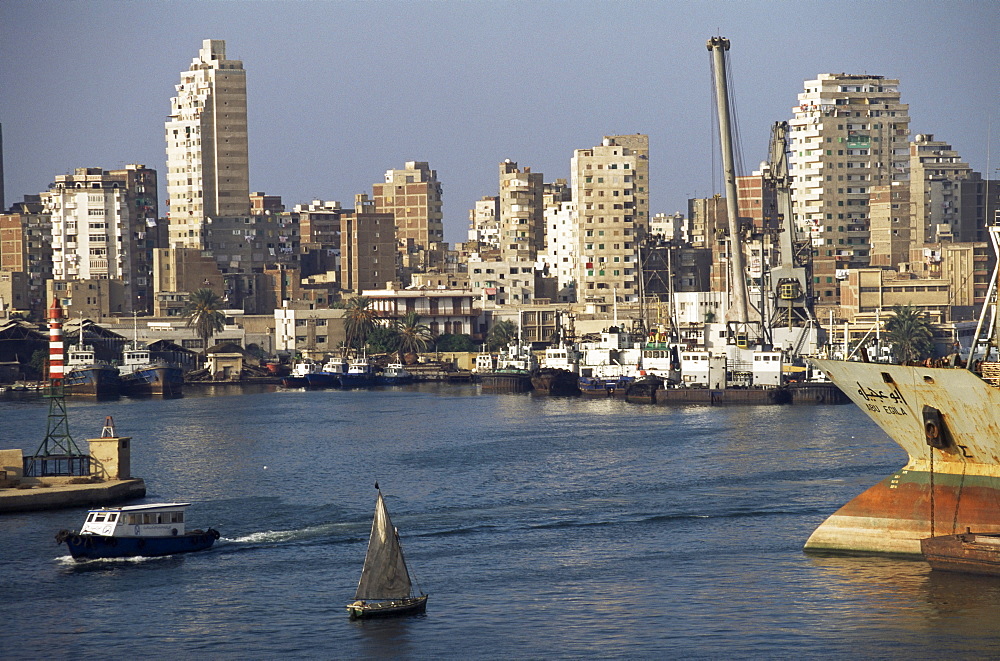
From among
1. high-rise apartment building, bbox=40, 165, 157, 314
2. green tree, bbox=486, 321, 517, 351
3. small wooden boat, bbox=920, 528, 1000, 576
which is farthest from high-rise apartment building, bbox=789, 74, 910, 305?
small wooden boat, bbox=920, 528, 1000, 576

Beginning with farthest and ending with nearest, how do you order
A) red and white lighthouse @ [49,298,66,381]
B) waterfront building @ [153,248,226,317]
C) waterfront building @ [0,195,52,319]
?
waterfront building @ [0,195,52,319], waterfront building @ [153,248,226,317], red and white lighthouse @ [49,298,66,381]

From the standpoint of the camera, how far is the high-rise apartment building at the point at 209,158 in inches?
7702

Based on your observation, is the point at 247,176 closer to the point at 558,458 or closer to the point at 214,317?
the point at 214,317

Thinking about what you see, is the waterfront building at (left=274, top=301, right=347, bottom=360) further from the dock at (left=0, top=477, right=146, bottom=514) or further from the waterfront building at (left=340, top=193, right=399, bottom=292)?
the dock at (left=0, top=477, right=146, bottom=514)

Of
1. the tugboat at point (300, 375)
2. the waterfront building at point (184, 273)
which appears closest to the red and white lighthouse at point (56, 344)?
the tugboat at point (300, 375)

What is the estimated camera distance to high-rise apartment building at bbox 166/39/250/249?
19562cm

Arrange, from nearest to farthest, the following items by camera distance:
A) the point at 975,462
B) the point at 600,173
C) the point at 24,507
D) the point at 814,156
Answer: the point at 975,462 → the point at 24,507 → the point at 600,173 → the point at 814,156

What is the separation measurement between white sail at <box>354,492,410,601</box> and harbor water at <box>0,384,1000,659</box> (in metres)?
0.80

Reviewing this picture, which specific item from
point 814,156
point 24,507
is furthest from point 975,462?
point 814,156

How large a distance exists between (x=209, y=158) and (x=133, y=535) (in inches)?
6244

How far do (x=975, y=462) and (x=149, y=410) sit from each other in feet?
257

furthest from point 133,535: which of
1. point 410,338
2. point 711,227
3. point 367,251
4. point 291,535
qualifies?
point 711,227

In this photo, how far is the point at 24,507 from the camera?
5128cm

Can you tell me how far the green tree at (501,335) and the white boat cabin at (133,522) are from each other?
107001 mm
